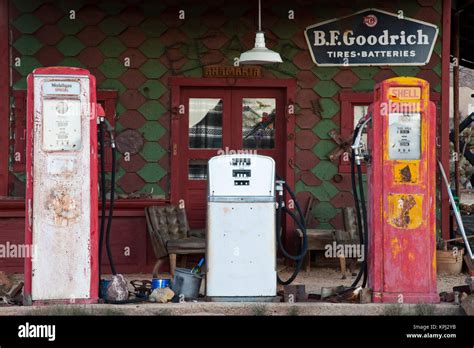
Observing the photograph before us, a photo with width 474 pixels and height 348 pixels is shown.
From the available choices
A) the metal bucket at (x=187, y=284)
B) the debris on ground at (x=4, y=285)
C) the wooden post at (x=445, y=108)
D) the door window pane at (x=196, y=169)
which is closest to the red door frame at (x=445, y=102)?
the wooden post at (x=445, y=108)

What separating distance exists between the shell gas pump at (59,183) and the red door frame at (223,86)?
3.70 m

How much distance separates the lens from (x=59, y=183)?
834cm

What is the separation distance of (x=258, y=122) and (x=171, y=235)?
202cm

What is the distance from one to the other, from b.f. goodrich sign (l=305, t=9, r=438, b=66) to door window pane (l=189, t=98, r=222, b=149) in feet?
4.96

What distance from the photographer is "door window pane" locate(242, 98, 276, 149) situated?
12227mm

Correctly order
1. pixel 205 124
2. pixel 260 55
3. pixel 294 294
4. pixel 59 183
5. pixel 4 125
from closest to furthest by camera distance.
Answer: pixel 59 183 < pixel 294 294 < pixel 260 55 < pixel 4 125 < pixel 205 124

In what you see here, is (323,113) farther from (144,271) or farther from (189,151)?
(144,271)

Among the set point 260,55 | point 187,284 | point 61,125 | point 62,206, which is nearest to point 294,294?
point 187,284

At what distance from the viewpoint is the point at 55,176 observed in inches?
328

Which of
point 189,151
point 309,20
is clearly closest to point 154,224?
point 189,151

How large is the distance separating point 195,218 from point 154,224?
106cm

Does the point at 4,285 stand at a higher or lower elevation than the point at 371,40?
lower

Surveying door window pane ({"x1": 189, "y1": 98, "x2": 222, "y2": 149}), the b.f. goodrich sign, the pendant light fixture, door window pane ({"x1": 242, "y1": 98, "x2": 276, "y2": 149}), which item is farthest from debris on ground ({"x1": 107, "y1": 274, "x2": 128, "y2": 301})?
the b.f. goodrich sign

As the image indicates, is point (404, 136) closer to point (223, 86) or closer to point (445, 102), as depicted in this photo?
point (445, 102)
